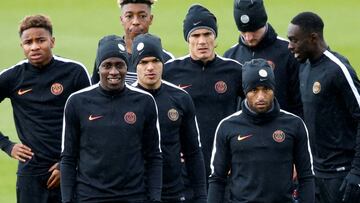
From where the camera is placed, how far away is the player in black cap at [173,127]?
9414 mm

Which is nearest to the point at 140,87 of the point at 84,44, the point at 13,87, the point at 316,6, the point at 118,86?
the point at 118,86

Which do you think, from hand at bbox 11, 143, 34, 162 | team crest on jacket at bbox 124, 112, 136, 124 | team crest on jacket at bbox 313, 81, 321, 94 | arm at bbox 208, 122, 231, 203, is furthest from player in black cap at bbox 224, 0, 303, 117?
hand at bbox 11, 143, 34, 162

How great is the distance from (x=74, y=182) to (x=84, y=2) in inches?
578

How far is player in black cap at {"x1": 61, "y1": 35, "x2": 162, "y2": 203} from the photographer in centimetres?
889

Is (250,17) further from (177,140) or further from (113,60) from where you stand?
(113,60)

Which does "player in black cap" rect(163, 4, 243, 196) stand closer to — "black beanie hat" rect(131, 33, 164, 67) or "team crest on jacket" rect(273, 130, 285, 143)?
"black beanie hat" rect(131, 33, 164, 67)

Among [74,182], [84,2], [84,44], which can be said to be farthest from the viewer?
[84,2]

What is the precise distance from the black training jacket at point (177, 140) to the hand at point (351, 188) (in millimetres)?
1190

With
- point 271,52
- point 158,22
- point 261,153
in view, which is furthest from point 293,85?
point 158,22

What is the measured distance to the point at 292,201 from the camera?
9031mm

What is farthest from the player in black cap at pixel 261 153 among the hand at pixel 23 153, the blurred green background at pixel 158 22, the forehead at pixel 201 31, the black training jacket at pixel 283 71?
the blurred green background at pixel 158 22

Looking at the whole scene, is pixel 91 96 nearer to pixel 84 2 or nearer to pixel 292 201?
pixel 292 201

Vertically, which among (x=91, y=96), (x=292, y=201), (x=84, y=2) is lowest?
(x=292, y=201)

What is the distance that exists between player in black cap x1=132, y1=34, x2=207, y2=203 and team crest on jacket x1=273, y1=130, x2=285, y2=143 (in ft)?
2.64
